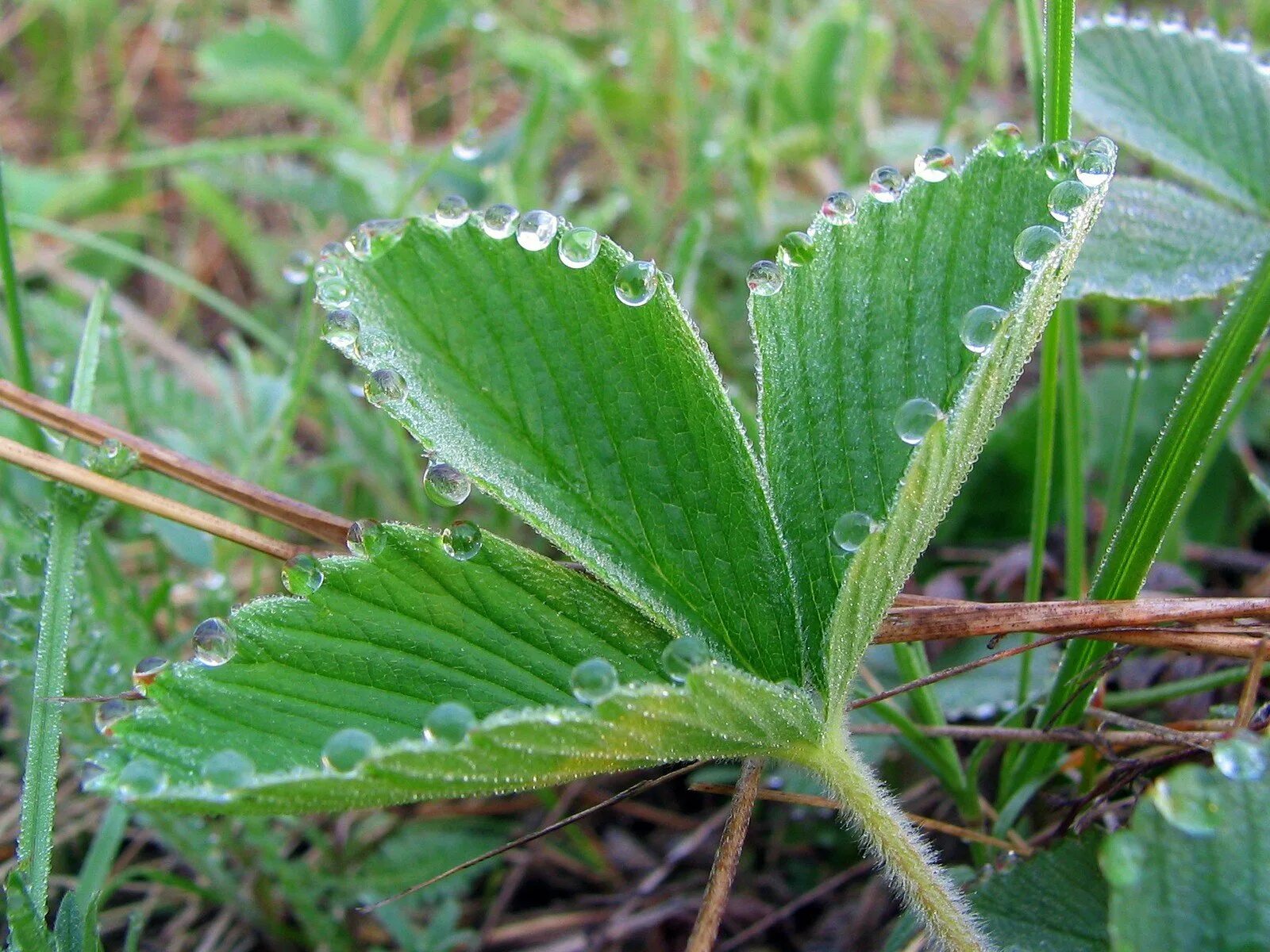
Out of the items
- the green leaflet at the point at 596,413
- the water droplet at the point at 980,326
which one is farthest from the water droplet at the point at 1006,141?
the green leaflet at the point at 596,413

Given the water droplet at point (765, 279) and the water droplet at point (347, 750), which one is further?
the water droplet at point (765, 279)

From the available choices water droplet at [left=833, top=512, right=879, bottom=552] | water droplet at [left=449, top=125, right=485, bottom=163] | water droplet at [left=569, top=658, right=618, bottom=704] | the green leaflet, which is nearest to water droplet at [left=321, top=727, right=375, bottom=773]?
water droplet at [left=569, top=658, right=618, bottom=704]

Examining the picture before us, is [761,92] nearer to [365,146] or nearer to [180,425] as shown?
[365,146]

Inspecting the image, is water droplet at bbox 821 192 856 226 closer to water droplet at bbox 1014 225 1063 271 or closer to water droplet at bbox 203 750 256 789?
water droplet at bbox 1014 225 1063 271

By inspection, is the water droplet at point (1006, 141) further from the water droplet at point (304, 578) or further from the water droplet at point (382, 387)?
the water droplet at point (304, 578)

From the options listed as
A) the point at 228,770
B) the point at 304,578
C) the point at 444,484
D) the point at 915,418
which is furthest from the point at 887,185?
the point at 228,770

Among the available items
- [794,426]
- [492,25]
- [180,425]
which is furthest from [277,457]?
[492,25]

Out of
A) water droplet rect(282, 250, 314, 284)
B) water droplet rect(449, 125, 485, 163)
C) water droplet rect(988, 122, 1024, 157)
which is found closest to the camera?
water droplet rect(988, 122, 1024, 157)
